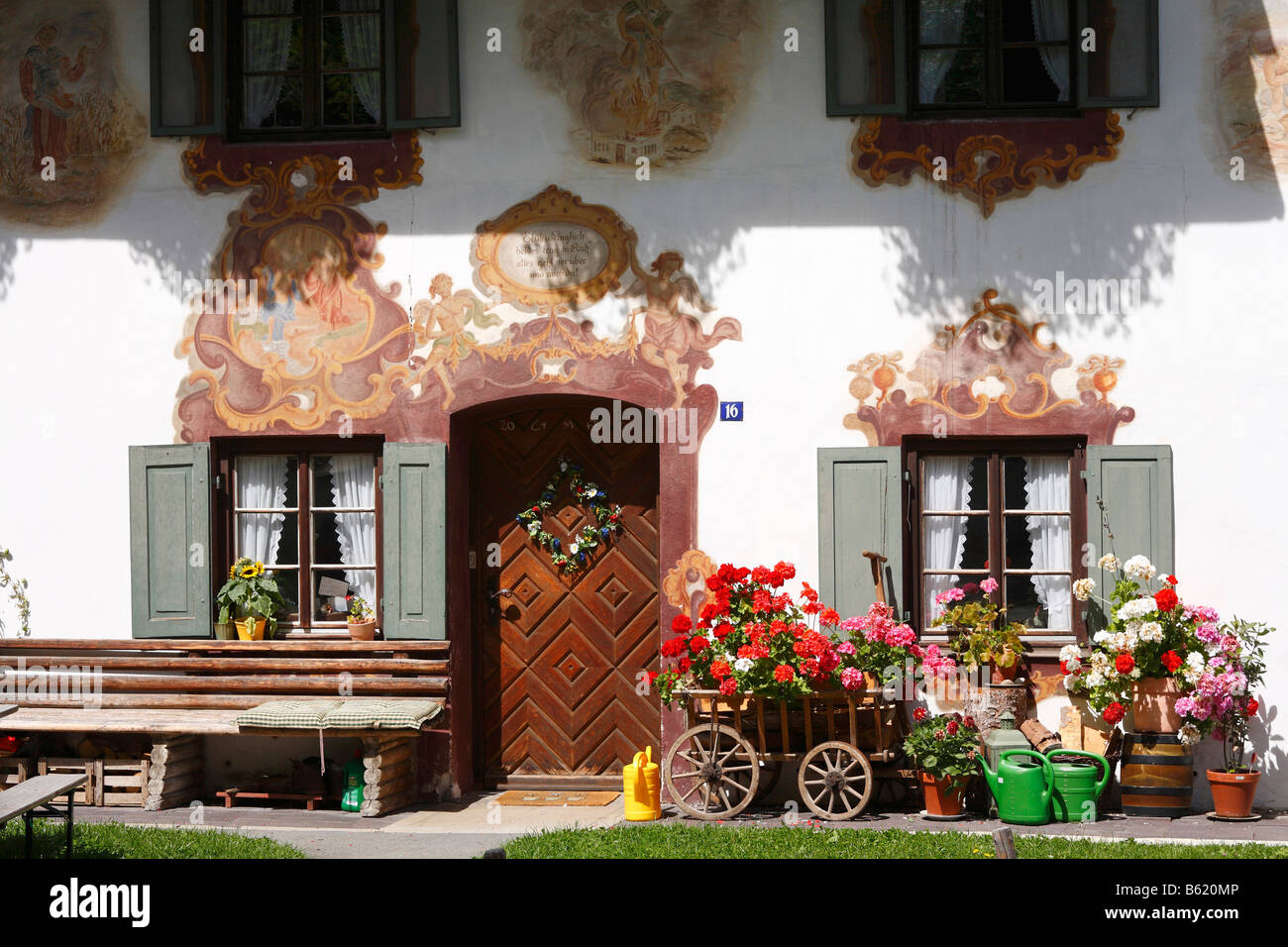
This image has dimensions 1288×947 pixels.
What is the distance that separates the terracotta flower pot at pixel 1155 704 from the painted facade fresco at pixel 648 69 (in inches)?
161

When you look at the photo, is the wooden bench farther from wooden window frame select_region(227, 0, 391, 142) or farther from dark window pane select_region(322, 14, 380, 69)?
dark window pane select_region(322, 14, 380, 69)

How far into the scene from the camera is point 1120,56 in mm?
9078

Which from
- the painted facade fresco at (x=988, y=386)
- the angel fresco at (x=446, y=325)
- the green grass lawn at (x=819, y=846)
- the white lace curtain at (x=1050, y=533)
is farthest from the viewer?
the angel fresco at (x=446, y=325)

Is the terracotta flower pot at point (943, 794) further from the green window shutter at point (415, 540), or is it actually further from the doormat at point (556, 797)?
the green window shutter at point (415, 540)

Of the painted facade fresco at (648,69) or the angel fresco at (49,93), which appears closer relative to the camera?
the painted facade fresco at (648,69)

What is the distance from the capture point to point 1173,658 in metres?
8.55

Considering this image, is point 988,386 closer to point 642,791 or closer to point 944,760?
point 944,760

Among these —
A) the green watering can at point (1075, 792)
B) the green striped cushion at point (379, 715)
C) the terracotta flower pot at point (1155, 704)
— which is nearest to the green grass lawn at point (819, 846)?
the green watering can at point (1075, 792)

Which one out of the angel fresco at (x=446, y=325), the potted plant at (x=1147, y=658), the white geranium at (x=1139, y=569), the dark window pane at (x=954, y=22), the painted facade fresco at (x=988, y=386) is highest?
the dark window pane at (x=954, y=22)

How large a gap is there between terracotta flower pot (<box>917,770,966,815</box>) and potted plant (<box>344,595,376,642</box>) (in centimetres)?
344

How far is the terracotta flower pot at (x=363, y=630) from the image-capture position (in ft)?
31.0

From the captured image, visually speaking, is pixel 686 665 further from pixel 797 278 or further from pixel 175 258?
pixel 175 258

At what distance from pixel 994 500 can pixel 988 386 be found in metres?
0.69

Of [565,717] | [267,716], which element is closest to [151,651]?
[267,716]
